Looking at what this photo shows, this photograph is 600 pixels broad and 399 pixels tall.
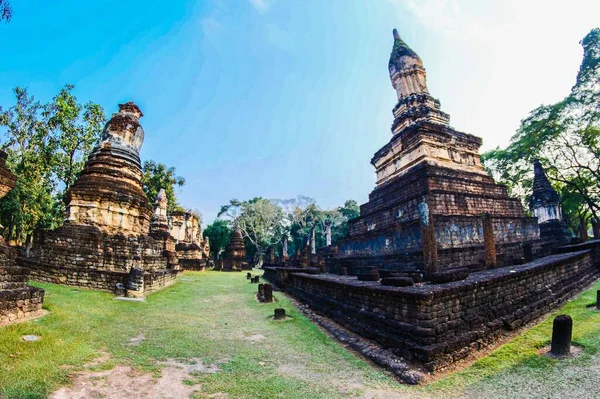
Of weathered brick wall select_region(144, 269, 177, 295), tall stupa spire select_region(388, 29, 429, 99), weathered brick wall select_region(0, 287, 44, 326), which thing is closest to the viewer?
weathered brick wall select_region(0, 287, 44, 326)

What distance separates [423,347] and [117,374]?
4.25 metres

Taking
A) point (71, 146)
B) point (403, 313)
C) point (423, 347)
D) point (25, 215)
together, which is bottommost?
point (423, 347)

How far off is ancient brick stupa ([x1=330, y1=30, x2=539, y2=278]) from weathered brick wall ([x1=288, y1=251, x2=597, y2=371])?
7.79 feet

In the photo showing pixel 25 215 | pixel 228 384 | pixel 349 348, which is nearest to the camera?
pixel 228 384

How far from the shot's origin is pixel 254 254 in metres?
50.0

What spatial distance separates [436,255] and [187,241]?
85.0 feet

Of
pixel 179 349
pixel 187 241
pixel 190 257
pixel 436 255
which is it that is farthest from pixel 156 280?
pixel 187 241

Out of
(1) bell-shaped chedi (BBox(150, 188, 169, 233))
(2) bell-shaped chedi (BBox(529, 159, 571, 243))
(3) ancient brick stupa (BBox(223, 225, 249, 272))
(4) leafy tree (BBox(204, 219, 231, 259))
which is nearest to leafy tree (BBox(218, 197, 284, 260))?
(4) leafy tree (BBox(204, 219, 231, 259))

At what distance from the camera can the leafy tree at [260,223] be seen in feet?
153

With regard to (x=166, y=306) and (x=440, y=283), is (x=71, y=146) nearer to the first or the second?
(x=166, y=306)

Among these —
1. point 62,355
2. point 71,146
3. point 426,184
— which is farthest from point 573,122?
point 71,146

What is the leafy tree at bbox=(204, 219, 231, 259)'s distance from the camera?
48.9 m

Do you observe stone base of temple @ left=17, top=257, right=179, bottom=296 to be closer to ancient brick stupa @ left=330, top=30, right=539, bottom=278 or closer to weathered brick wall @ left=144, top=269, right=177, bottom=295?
weathered brick wall @ left=144, top=269, right=177, bottom=295

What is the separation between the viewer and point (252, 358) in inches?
203
